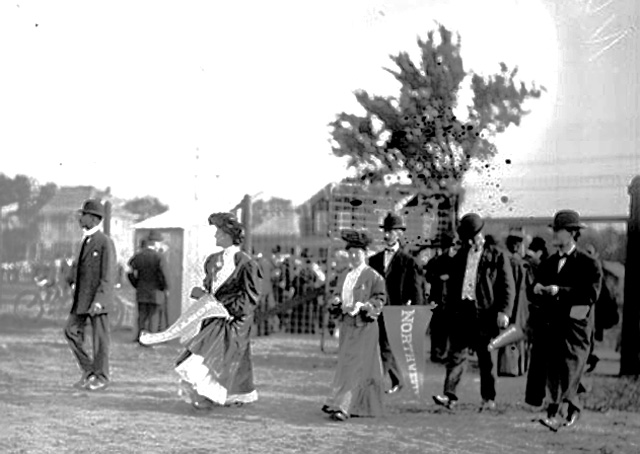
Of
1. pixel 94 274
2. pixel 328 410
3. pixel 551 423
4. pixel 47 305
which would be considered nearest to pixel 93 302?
pixel 94 274

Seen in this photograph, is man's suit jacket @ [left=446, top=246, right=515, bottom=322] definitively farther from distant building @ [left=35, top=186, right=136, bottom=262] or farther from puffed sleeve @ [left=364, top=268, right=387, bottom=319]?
distant building @ [left=35, top=186, right=136, bottom=262]

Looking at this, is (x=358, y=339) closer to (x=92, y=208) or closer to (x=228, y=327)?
(x=228, y=327)

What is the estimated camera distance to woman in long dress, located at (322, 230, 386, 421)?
7.35 metres

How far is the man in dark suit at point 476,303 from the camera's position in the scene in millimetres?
8109

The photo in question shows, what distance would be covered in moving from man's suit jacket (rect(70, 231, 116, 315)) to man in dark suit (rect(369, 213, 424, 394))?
277cm

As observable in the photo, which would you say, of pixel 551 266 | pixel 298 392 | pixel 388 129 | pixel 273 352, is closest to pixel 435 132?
pixel 388 129

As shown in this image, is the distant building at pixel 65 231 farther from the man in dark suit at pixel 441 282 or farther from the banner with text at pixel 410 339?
the banner with text at pixel 410 339

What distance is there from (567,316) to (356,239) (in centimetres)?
181

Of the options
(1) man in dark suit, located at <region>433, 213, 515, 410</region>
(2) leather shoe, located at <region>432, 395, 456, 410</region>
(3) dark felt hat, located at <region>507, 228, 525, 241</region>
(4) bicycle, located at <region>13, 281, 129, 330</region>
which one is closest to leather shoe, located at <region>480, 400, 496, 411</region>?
(1) man in dark suit, located at <region>433, 213, 515, 410</region>

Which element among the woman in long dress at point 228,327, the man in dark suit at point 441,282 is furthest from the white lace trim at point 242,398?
the man in dark suit at point 441,282

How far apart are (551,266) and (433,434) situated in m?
1.69

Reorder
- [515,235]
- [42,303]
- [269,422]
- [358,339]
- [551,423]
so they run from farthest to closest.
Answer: [42,303]
[515,235]
[358,339]
[269,422]
[551,423]

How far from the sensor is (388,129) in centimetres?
1691

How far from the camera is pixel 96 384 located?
28.8ft
